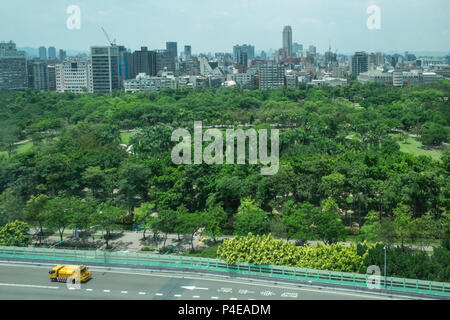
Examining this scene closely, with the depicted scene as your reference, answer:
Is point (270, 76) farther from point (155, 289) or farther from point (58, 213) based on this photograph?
point (155, 289)

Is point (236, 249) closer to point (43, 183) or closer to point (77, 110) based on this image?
point (43, 183)

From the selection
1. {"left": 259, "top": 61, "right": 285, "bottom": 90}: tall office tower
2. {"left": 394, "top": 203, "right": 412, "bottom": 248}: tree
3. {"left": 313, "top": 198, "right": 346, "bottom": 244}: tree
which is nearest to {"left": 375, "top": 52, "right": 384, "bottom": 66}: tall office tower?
{"left": 259, "top": 61, "right": 285, "bottom": 90}: tall office tower

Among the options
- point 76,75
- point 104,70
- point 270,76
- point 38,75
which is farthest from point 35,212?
point 38,75

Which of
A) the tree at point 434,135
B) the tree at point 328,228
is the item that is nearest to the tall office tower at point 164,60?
the tree at point 434,135

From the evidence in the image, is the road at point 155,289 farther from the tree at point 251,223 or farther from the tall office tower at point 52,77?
the tall office tower at point 52,77

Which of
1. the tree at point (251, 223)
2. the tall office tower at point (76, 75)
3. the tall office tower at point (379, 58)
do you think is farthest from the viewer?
the tall office tower at point (379, 58)
